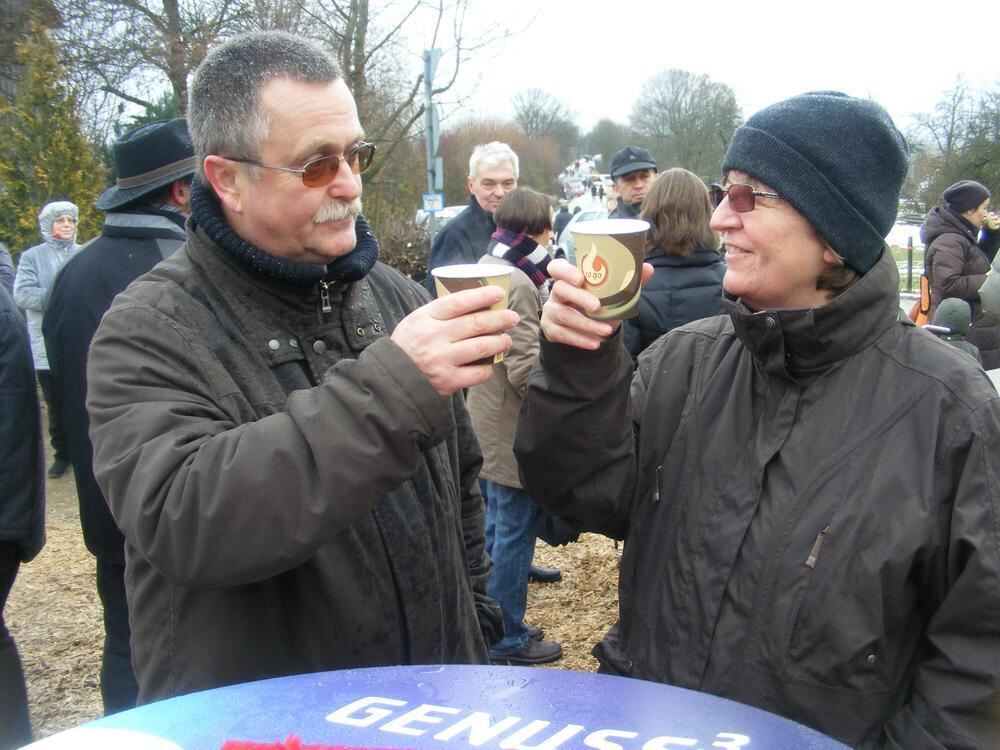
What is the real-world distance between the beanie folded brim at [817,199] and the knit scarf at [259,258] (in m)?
0.88

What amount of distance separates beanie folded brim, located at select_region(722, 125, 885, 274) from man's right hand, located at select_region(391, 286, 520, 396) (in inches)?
28.4

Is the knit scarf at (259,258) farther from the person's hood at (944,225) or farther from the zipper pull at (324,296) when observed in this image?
the person's hood at (944,225)

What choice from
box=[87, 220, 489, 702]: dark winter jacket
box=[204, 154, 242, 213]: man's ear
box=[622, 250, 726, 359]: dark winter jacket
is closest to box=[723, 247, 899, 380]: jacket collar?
box=[87, 220, 489, 702]: dark winter jacket

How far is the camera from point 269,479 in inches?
53.0

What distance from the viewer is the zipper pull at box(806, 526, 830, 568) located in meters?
1.60

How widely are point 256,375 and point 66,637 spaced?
12.3 feet

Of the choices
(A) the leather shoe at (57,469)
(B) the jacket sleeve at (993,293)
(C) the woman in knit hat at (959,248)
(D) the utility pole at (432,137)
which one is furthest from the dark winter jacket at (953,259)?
(A) the leather shoe at (57,469)

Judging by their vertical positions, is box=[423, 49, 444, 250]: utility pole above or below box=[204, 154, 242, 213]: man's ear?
above

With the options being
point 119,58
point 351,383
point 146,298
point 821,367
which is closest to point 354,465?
point 351,383

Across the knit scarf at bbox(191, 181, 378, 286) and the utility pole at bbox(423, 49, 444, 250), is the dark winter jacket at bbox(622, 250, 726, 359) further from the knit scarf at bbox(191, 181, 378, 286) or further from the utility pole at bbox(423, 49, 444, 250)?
the utility pole at bbox(423, 49, 444, 250)

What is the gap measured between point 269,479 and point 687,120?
34.2 m

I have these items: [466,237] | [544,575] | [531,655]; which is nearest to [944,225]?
[466,237]

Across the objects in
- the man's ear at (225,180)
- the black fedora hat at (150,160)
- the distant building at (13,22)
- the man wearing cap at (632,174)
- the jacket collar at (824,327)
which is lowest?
the jacket collar at (824,327)

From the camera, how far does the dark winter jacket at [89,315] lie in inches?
121
